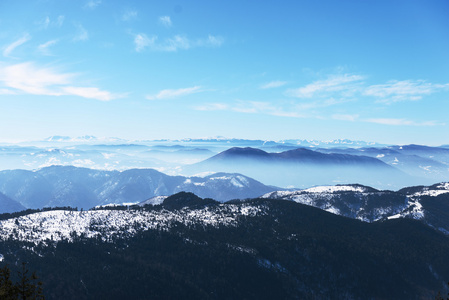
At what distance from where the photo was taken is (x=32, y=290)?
6212 cm

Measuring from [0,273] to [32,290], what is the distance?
6.51m

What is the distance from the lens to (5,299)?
59156 millimetres

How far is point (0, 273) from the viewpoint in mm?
62594

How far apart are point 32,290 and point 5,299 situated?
415 centimetres

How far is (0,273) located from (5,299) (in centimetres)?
552
